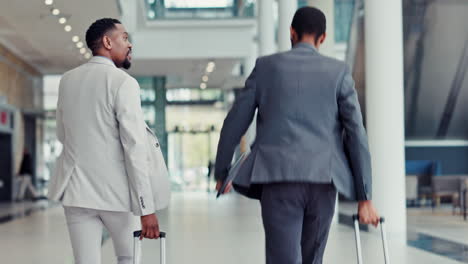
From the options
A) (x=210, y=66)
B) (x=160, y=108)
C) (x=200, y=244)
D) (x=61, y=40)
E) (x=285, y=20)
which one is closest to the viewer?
(x=200, y=244)

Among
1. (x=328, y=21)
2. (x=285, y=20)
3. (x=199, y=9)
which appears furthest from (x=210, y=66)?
(x=328, y=21)

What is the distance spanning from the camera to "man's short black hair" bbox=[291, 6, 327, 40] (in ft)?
11.4

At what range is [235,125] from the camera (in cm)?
348

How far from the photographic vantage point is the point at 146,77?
93.9 feet

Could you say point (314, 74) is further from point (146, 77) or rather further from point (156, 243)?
point (146, 77)

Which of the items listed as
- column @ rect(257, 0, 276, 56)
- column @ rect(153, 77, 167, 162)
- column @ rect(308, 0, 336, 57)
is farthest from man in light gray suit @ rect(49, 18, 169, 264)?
column @ rect(153, 77, 167, 162)

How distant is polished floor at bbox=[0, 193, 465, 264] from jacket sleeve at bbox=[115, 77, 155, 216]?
4402mm

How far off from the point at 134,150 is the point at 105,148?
147 mm

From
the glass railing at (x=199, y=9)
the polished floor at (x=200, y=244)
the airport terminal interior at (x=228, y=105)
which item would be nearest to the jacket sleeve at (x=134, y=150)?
the airport terminal interior at (x=228, y=105)

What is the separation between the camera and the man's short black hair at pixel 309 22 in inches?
137

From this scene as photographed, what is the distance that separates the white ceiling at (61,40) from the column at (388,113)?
7.55 metres

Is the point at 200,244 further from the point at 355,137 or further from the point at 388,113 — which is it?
the point at 355,137

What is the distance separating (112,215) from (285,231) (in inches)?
29.6

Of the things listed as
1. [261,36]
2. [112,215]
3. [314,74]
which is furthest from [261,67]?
[261,36]
